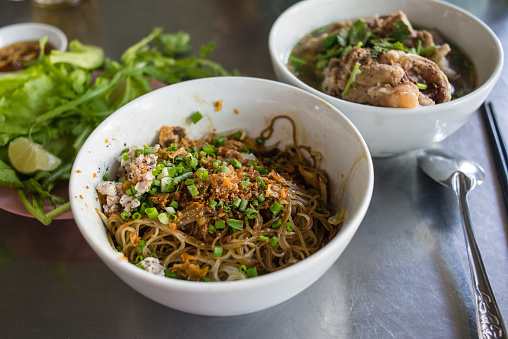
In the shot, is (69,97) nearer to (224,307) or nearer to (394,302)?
(224,307)

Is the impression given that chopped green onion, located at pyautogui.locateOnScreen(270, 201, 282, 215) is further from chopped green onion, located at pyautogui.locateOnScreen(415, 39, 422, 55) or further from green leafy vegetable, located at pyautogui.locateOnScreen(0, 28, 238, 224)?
chopped green onion, located at pyautogui.locateOnScreen(415, 39, 422, 55)

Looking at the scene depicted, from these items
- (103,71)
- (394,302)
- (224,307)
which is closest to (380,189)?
(394,302)

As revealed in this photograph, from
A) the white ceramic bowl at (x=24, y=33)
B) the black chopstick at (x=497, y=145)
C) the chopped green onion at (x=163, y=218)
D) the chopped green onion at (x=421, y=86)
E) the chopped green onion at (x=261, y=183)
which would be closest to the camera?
the chopped green onion at (x=163, y=218)

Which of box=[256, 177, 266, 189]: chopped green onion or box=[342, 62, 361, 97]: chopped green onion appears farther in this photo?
box=[342, 62, 361, 97]: chopped green onion

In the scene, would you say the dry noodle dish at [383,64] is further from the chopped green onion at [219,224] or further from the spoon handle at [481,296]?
the chopped green onion at [219,224]

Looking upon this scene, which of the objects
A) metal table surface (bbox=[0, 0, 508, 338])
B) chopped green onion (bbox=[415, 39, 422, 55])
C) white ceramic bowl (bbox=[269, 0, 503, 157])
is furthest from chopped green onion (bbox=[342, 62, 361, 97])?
metal table surface (bbox=[0, 0, 508, 338])

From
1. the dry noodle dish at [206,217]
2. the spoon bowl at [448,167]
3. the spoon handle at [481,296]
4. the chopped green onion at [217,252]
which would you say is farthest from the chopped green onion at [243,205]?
the spoon bowl at [448,167]
